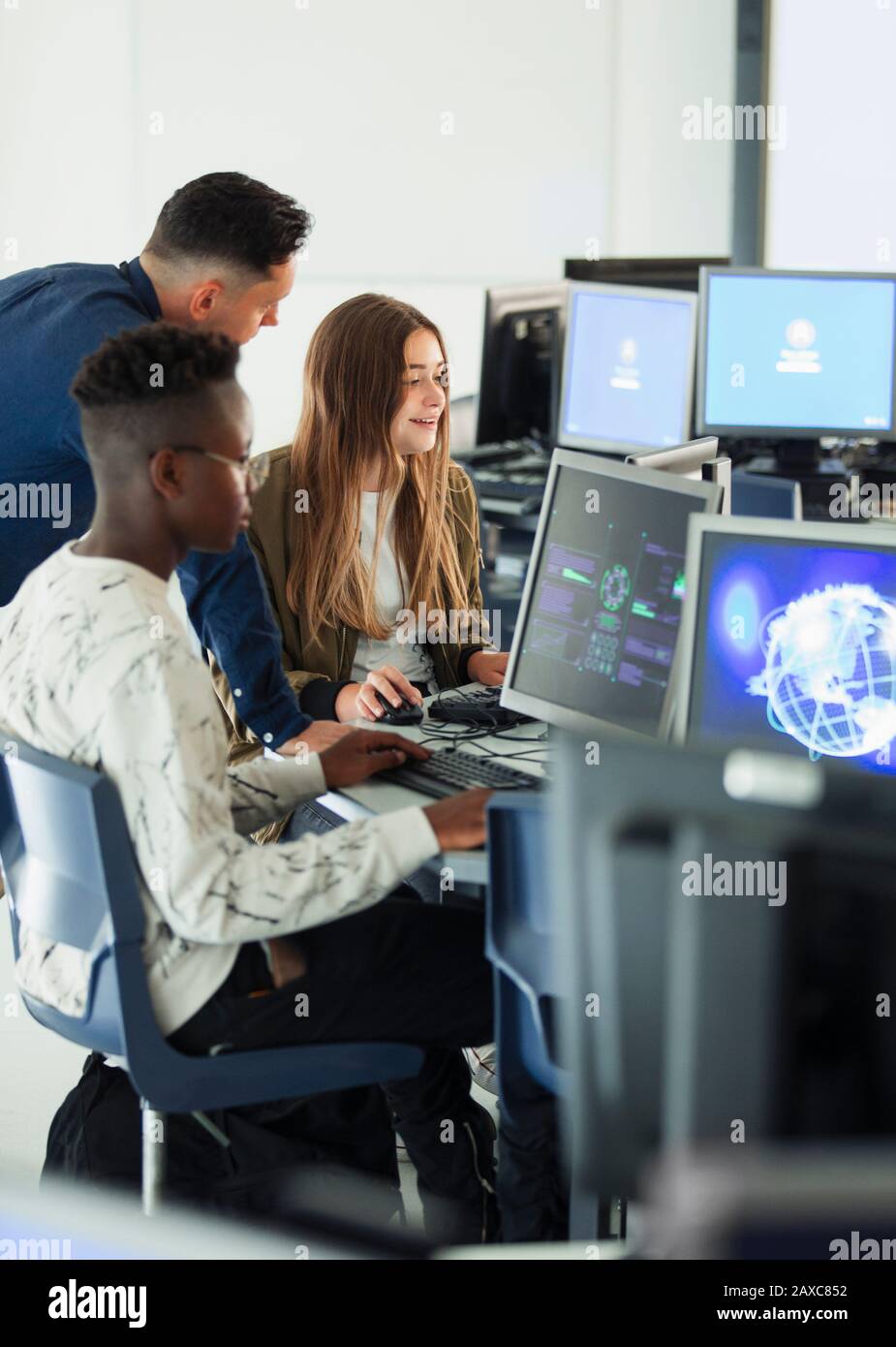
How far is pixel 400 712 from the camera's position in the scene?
2441 millimetres

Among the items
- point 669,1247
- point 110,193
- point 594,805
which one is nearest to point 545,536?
point 594,805

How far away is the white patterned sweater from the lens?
1617 millimetres

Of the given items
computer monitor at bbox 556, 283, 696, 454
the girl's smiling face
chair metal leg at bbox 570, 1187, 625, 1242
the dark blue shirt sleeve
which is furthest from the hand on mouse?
computer monitor at bbox 556, 283, 696, 454

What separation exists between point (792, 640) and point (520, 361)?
314 cm

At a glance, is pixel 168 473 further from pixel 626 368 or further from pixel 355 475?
pixel 626 368

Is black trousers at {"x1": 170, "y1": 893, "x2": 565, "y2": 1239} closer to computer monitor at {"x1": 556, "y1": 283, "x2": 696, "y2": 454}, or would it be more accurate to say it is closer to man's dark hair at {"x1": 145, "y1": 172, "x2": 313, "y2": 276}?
man's dark hair at {"x1": 145, "y1": 172, "x2": 313, "y2": 276}

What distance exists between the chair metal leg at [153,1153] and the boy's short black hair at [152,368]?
2.74 ft

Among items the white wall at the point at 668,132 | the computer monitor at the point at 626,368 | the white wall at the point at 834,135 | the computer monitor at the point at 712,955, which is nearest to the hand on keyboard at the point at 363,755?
the computer monitor at the point at 712,955

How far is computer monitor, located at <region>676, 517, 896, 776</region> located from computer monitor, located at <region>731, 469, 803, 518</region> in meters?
1.12

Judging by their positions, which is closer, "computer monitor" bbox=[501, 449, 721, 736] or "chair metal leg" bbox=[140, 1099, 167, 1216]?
"chair metal leg" bbox=[140, 1099, 167, 1216]

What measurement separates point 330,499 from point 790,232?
4.99 m

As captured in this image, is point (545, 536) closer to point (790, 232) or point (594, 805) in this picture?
point (594, 805)

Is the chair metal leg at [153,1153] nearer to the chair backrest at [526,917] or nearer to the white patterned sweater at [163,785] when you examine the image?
the white patterned sweater at [163,785]
